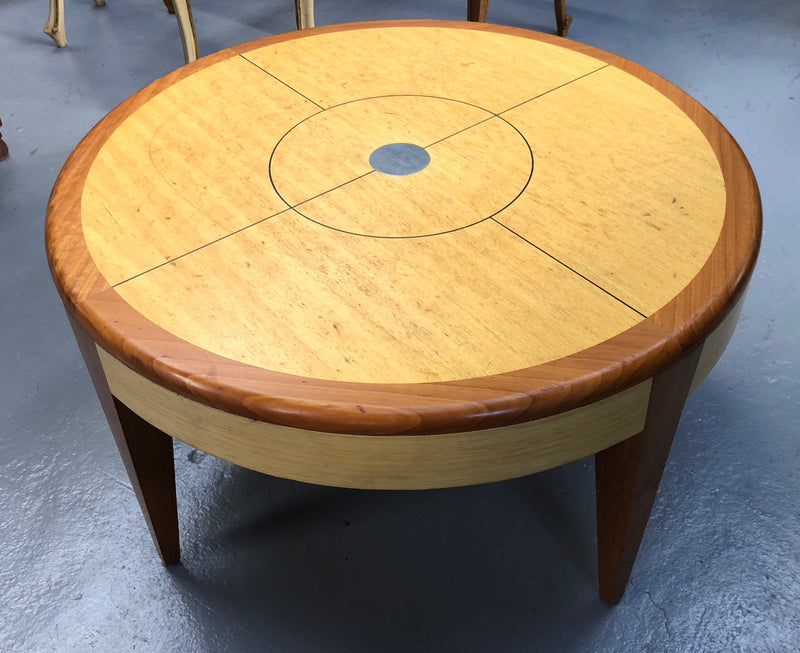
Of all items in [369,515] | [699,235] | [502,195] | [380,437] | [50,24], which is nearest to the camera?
[380,437]

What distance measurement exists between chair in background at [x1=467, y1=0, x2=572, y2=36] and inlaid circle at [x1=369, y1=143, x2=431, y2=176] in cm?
156

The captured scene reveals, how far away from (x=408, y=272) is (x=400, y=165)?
0.30m

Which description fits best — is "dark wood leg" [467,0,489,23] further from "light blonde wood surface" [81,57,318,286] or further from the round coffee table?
"light blonde wood surface" [81,57,318,286]

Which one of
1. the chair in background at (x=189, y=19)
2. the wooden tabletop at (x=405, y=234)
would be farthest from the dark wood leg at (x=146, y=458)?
the chair in background at (x=189, y=19)

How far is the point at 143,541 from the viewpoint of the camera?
4.79 ft

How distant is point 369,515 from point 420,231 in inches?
23.5

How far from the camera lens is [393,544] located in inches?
56.7

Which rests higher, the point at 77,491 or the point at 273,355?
the point at 273,355

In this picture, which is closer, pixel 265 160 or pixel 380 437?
pixel 380 437

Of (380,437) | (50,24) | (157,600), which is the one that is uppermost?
(380,437)

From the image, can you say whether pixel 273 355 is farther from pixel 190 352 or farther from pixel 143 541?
pixel 143 541

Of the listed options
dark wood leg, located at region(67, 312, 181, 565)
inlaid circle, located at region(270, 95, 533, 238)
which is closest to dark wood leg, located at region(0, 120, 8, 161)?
inlaid circle, located at region(270, 95, 533, 238)

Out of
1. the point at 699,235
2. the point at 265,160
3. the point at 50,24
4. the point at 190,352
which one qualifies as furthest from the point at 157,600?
the point at 50,24

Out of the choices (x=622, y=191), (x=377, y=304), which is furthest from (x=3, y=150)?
(x=622, y=191)
